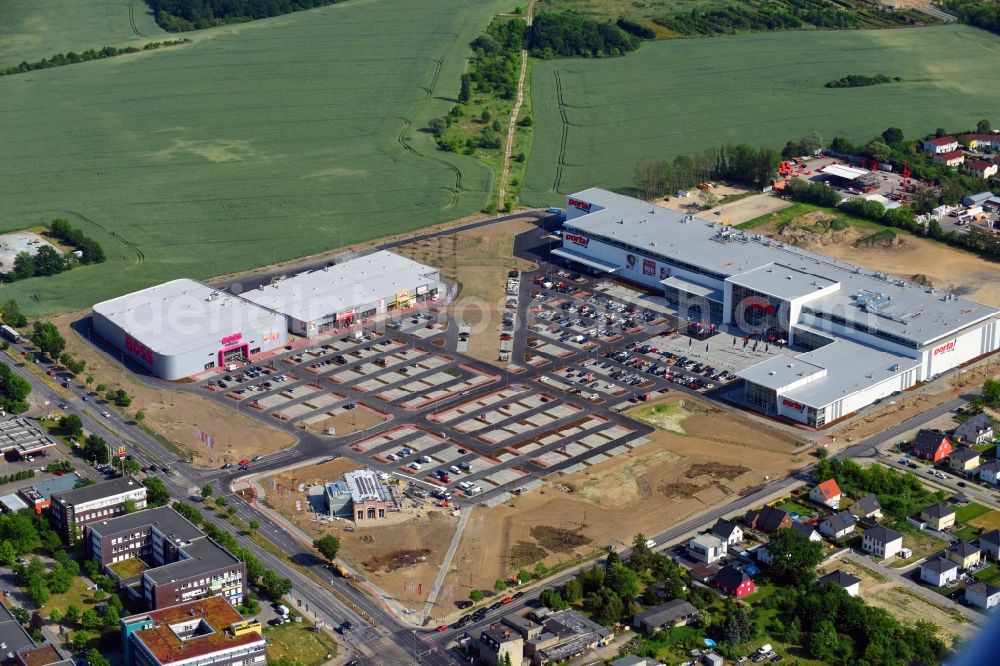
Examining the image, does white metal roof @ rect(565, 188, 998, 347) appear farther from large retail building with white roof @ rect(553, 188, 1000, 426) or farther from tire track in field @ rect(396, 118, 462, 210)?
tire track in field @ rect(396, 118, 462, 210)

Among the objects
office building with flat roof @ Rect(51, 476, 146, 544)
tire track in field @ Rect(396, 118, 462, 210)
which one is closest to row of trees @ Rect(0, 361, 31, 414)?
office building with flat roof @ Rect(51, 476, 146, 544)

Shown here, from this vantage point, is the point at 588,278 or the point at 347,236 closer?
the point at 588,278

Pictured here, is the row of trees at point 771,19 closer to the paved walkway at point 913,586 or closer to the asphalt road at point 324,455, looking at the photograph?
the asphalt road at point 324,455

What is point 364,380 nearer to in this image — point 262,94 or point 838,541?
point 838,541

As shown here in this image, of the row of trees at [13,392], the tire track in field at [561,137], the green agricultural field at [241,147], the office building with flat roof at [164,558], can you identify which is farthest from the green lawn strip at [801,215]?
the office building with flat roof at [164,558]

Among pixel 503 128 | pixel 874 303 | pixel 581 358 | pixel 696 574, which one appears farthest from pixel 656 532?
pixel 503 128

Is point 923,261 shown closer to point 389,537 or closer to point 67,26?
point 389,537
